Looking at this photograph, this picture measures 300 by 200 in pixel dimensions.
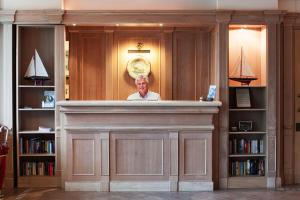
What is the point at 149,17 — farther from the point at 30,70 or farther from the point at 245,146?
the point at 245,146

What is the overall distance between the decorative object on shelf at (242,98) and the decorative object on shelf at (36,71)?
9.64 feet

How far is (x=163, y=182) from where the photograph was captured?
21.4 feet

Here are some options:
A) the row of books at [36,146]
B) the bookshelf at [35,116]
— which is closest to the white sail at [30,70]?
the bookshelf at [35,116]

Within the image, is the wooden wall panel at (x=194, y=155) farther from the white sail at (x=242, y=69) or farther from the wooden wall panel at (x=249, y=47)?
the wooden wall panel at (x=249, y=47)

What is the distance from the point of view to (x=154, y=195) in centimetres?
629

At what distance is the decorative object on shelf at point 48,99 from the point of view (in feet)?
22.5

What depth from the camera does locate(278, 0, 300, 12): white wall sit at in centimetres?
704

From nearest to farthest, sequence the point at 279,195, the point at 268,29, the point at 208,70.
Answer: the point at 279,195 → the point at 268,29 → the point at 208,70

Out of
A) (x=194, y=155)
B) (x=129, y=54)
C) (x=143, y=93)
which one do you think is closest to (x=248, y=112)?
(x=194, y=155)

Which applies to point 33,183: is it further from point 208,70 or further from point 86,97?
point 208,70

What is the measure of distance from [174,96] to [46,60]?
7.15 ft

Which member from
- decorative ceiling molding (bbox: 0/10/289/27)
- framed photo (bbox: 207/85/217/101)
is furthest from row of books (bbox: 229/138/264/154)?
decorative ceiling molding (bbox: 0/10/289/27)

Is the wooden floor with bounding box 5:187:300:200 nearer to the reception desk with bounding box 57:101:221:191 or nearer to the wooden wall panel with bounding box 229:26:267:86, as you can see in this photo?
the reception desk with bounding box 57:101:221:191

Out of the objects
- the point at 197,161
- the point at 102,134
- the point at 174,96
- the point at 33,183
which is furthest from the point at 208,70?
the point at 33,183
